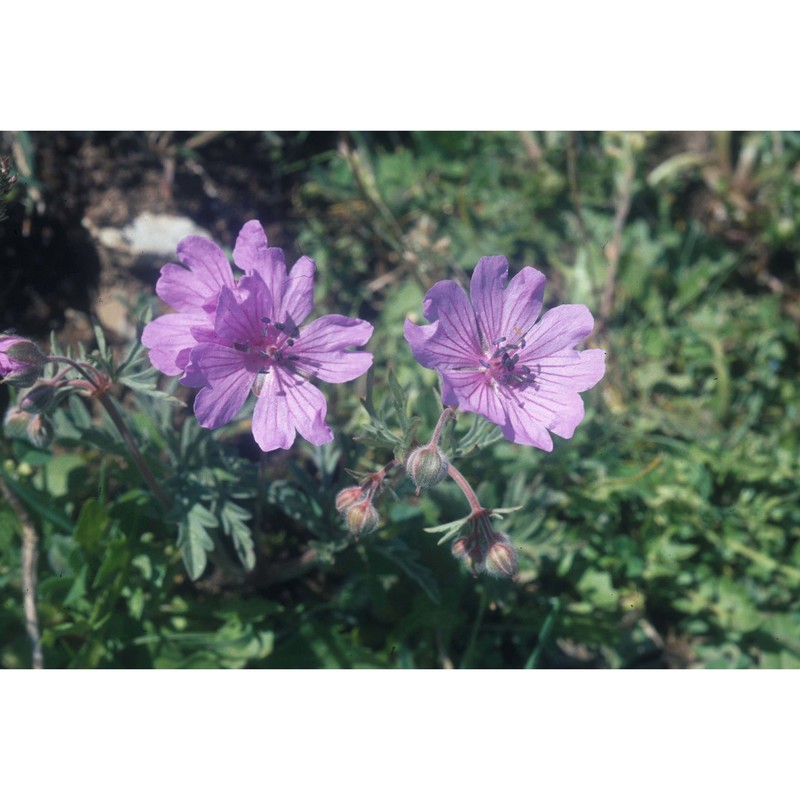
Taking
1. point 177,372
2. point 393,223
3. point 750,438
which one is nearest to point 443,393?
point 177,372

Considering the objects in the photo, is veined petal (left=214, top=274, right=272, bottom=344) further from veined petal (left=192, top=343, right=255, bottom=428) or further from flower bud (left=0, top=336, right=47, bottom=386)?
flower bud (left=0, top=336, right=47, bottom=386)

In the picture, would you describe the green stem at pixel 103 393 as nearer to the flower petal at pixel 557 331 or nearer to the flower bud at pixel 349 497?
the flower bud at pixel 349 497

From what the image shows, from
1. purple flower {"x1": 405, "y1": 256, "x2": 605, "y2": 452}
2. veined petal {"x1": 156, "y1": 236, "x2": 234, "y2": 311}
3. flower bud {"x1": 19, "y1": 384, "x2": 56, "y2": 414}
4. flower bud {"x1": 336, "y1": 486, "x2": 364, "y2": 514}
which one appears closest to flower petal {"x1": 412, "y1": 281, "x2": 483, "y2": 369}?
purple flower {"x1": 405, "y1": 256, "x2": 605, "y2": 452}

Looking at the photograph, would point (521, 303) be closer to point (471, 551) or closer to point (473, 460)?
point (471, 551)

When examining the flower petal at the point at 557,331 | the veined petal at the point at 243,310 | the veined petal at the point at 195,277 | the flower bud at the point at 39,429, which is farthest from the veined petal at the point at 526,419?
the flower bud at the point at 39,429

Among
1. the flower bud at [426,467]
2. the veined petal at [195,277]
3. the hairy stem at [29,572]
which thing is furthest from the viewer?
the hairy stem at [29,572]

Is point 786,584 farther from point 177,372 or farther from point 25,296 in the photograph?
point 25,296
